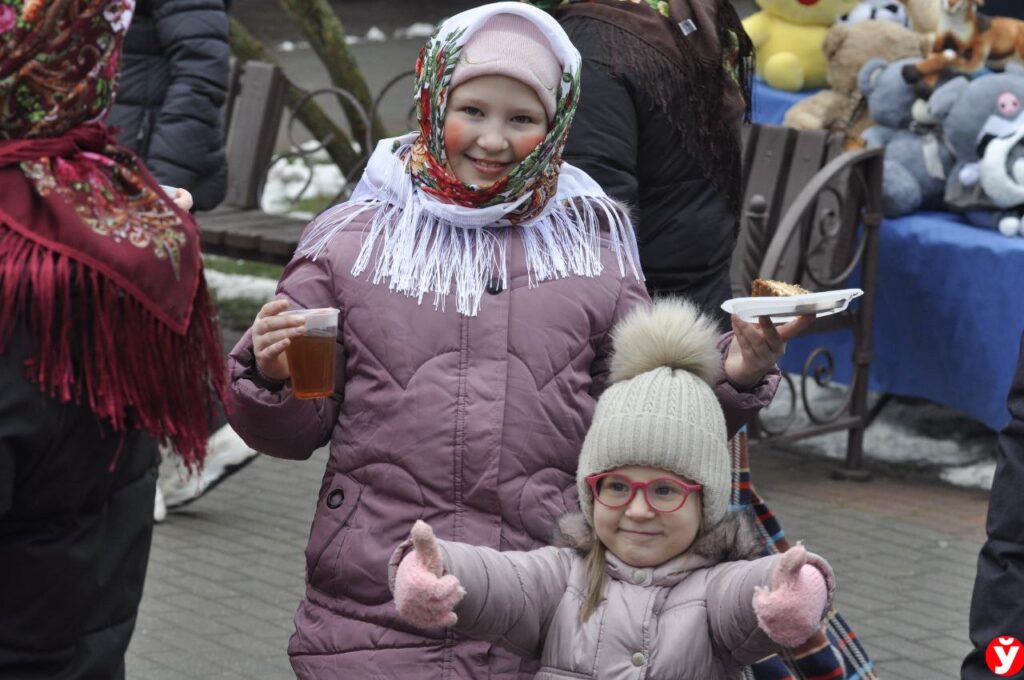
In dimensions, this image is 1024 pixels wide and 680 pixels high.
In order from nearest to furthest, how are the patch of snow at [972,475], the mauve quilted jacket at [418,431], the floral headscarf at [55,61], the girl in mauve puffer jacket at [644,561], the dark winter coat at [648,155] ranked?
1. the floral headscarf at [55,61]
2. the girl in mauve puffer jacket at [644,561]
3. the mauve quilted jacket at [418,431]
4. the dark winter coat at [648,155]
5. the patch of snow at [972,475]

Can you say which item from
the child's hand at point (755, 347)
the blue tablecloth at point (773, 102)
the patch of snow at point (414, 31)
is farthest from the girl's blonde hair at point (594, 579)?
the patch of snow at point (414, 31)

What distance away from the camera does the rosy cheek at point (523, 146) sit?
311 centimetres

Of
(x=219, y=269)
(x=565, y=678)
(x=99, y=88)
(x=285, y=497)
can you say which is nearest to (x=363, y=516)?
(x=565, y=678)

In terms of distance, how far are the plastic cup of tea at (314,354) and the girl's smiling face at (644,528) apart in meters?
0.49

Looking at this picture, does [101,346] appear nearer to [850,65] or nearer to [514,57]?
[514,57]

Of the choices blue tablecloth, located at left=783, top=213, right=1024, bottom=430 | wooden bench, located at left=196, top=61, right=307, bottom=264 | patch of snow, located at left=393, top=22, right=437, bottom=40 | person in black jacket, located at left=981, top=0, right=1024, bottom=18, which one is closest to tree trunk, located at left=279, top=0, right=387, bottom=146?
wooden bench, located at left=196, top=61, right=307, bottom=264

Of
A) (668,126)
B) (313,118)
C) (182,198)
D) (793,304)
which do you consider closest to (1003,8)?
(313,118)

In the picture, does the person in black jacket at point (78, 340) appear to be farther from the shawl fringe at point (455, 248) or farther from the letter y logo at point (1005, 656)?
the letter y logo at point (1005, 656)

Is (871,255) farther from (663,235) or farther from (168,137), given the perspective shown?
(663,235)

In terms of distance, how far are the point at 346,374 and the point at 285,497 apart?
3.85 m

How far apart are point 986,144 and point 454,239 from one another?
4.91 m

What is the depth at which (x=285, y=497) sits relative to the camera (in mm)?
6898

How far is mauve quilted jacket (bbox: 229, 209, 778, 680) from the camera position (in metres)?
3.00

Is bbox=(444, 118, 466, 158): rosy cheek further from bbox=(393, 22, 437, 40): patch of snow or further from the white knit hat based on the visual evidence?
bbox=(393, 22, 437, 40): patch of snow
